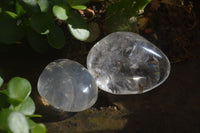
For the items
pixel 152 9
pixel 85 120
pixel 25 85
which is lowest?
pixel 85 120

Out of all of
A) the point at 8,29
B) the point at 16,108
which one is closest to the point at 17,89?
the point at 16,108

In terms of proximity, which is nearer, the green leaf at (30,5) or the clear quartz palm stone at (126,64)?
the green leaf at (30,5)

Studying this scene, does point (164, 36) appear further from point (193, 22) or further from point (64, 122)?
point (64, 122)

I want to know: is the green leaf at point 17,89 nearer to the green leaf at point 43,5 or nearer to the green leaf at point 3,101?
the green leaf at point 3,101

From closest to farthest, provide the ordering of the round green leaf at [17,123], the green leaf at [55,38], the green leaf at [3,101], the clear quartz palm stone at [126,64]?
the round green leaf at [17,123], the green leaf at [3,101], the green leaf at [55,38], the clear quartz palm stone at [126,64]

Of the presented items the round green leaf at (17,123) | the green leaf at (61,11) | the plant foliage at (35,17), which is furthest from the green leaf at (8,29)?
the round green leaf at (17,123)

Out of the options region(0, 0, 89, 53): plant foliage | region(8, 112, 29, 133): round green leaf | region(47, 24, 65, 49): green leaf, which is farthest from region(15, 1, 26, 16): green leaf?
region(8, 112, 29, 133): round green leaf

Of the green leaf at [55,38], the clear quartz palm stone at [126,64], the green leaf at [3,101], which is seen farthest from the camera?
the clear quartz palm stone at [126,64]

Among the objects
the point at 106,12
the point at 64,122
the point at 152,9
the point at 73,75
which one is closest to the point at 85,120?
the point at 64,122
